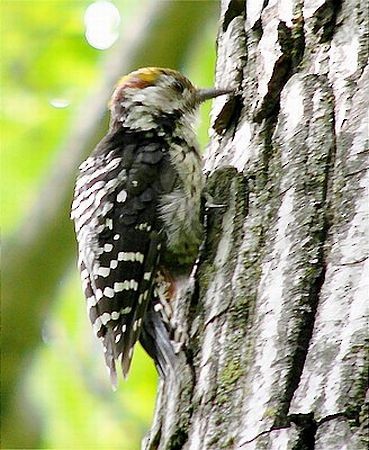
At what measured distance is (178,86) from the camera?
3.48 m

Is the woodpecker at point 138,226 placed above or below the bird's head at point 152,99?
below

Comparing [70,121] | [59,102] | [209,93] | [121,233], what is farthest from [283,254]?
[59,102]

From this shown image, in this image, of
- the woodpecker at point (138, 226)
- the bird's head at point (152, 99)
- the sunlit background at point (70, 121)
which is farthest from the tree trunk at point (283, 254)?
the sunlit background at point (70, 121)

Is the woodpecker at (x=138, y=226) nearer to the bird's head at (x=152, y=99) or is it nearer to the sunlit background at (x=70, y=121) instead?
the bird's head at (x=152, y=99)

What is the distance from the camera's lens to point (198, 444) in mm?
2025

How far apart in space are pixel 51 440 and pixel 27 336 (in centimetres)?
139

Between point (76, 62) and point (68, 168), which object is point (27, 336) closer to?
point (68, 168)

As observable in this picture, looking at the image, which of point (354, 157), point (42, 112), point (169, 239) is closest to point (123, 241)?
point (169, 239)

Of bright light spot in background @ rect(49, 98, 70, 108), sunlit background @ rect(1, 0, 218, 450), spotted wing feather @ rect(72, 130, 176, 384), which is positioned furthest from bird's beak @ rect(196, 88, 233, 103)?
bright light spot in background @ rect(49, 98, 70, 108)

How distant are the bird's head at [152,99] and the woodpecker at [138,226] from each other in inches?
0.4

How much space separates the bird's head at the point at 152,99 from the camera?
3381mm

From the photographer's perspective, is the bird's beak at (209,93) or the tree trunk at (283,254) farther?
the bird's beak at (209,93)

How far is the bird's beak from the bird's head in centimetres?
2

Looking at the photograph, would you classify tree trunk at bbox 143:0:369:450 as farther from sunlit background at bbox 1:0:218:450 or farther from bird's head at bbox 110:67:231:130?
sunlit background at bbox 1:0:218:450
